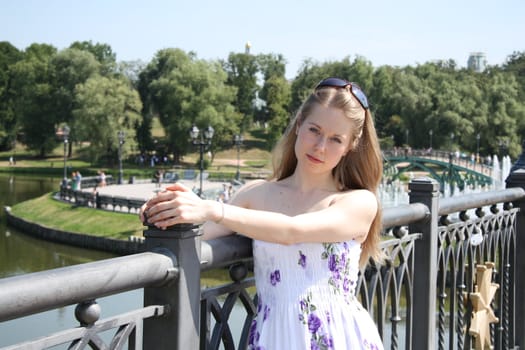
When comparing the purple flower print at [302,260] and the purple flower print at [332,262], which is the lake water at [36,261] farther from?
the purple flower print at [332,262]

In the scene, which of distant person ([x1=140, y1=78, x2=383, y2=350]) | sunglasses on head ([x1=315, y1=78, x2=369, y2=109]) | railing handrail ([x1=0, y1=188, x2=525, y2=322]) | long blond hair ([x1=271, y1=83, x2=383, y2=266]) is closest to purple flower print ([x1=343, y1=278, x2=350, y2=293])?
distant person ([x1=140, y1=78, x2=383, y2=350])

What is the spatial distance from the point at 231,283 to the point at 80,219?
3122cm

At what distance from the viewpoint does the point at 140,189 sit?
4203 centimetres

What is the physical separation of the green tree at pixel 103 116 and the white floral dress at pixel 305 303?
50725 millimetres

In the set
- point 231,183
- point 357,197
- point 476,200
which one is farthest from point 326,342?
point 231,183

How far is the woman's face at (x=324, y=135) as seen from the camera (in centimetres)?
255

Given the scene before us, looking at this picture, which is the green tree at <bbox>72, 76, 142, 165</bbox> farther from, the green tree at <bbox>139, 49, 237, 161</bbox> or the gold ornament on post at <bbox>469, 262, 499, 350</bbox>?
the gold ornament on post at <bbox>469, 262, 499, 350</bbox>

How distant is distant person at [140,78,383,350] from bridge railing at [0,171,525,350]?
0.11 meters

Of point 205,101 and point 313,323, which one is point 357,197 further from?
point 205,101

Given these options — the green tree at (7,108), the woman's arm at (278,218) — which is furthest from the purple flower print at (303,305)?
the green tree at (7,108)

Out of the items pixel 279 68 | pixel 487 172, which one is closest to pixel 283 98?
pixel 279 68

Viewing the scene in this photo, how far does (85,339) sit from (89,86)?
53.2 meters

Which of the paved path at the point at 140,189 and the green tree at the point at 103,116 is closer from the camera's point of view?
the paved path at the point at 140,189

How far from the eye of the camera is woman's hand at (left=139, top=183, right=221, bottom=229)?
192 cm
